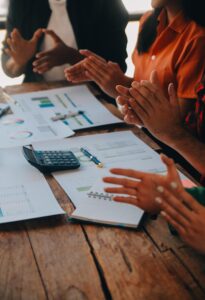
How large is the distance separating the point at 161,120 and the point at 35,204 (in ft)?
1.44

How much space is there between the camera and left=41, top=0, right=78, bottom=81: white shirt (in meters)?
2.22

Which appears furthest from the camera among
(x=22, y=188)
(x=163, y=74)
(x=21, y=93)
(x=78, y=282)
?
(x=21, y=93)

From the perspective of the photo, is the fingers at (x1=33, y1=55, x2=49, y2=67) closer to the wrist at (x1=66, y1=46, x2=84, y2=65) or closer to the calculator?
the wrist at (x1=66, y1=46, x2=84, y2=65)

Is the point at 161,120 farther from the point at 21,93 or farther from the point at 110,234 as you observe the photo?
the point at 21,93

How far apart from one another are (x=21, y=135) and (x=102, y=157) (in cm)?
29

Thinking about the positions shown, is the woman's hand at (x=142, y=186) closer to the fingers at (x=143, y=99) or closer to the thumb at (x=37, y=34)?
the fingers at (x=143, y=99)

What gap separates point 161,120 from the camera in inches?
54.1

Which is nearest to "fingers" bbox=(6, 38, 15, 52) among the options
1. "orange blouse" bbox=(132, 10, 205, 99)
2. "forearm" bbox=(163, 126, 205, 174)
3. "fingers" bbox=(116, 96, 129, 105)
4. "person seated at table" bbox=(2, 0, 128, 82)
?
"person seated at table" bbox=(2, 0, 128, 82)

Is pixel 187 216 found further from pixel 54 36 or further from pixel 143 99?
pixel 54 36

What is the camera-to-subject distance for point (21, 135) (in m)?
1.54

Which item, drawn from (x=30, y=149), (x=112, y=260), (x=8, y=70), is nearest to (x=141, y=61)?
(x=8, y=70)

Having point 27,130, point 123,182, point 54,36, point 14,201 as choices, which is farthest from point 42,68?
point 123,182

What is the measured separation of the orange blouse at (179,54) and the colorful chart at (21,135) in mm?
542

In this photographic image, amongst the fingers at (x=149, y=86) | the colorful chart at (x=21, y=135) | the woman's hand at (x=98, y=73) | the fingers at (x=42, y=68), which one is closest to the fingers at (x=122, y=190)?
the fingers at (x=149, y=86)
